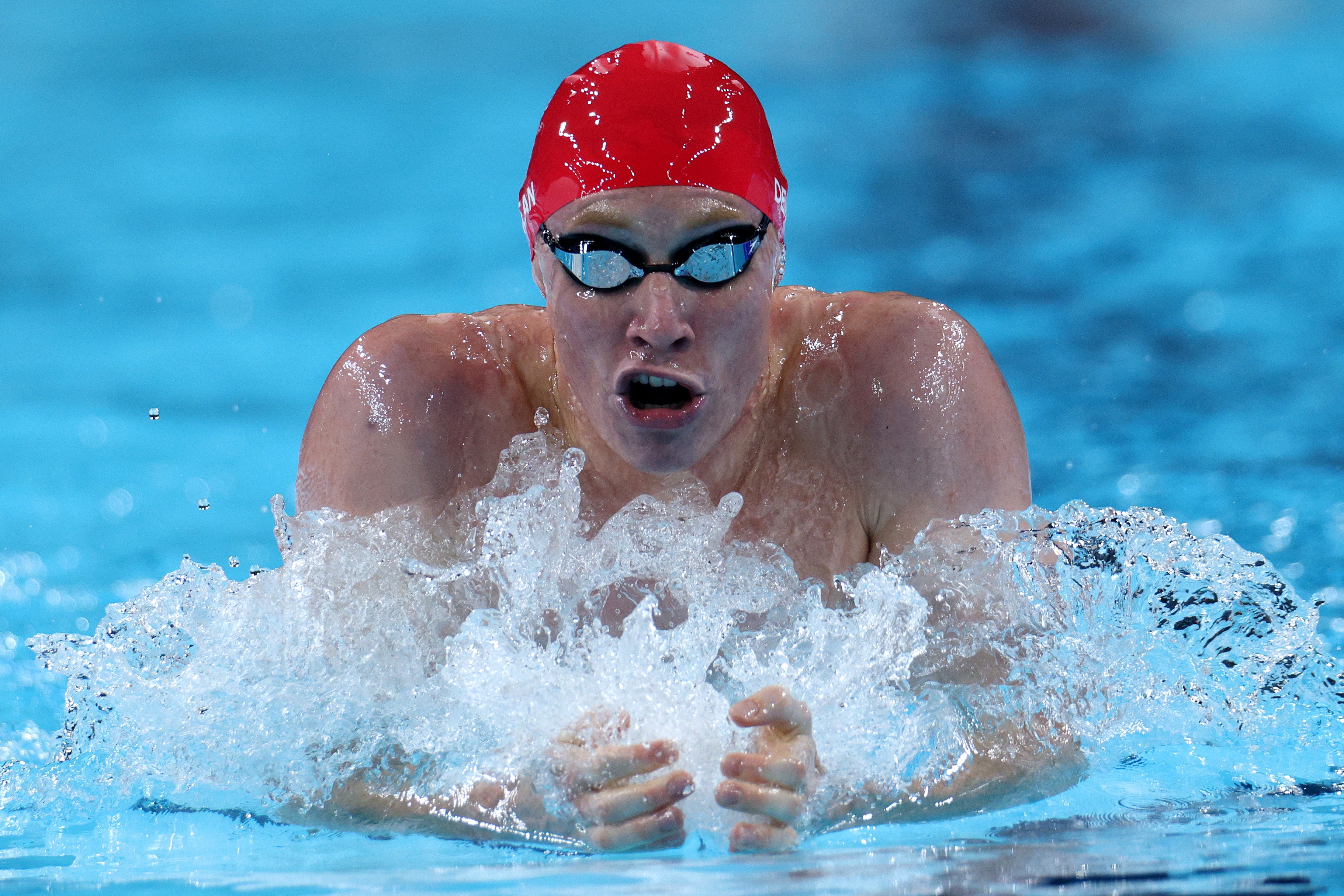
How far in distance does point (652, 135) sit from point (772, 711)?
1.11 m

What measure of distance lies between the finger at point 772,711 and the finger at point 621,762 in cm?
9

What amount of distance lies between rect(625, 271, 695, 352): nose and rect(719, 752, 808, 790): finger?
2.55ft

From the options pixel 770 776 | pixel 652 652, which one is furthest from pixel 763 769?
pixel 652 652

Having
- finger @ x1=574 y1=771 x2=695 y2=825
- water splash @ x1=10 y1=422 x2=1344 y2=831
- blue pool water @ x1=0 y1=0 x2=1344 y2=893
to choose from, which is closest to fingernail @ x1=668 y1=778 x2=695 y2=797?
finger @ x1=574 y1=771 x2=695 y2=825

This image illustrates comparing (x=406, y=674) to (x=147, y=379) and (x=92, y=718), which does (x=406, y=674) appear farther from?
(x=147, y=379)

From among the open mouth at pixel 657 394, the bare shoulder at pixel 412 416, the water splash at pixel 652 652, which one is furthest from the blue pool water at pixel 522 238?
the open mouth at pixel 657 394

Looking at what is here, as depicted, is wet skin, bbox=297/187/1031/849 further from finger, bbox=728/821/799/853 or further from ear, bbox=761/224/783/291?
finger, bbox=728/821/799/853

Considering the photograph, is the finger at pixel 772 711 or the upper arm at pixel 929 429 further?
the upper arm at pixel 929 429

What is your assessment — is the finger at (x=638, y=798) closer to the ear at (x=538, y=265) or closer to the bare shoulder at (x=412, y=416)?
the bare shoulder at (x=412, y=416)

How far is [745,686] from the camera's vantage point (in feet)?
6.23

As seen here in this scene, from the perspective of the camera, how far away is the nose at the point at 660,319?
205cm

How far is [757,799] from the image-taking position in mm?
1481

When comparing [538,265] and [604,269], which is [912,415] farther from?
[538,265]

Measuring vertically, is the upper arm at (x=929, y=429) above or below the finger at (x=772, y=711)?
above
